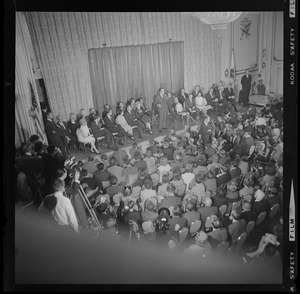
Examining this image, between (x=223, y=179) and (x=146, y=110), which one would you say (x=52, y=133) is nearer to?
(x=146, y=110)

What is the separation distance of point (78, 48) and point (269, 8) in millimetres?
1415

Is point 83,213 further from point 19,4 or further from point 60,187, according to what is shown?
point 19,4

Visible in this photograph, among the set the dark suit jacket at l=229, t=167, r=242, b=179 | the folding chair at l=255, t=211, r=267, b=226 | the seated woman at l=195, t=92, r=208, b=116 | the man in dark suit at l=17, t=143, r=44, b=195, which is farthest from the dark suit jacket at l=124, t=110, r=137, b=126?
the folding chair at l=255, t=211, r=267, b=226

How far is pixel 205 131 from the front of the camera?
3.94m

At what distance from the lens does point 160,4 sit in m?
3.81

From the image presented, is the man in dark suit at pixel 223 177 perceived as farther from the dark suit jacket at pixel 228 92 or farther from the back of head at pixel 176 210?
the dark suit jacket at pixel 228 92

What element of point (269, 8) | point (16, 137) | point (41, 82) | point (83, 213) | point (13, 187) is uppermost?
point (269, 8)

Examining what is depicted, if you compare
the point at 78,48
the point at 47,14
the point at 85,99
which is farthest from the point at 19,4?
the point at 85,99

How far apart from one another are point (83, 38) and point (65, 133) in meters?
0.70

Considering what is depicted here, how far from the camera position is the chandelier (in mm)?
3820

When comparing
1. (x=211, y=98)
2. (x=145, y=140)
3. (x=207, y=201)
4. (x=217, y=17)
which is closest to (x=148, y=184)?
(x=145, y=140)

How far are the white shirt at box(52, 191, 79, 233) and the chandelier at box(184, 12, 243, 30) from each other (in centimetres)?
163

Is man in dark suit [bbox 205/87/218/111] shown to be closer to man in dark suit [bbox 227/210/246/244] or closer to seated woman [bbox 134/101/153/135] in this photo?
seated woman [bbox 134/101/153/135]

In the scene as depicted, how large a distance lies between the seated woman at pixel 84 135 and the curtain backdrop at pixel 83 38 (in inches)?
4.5
